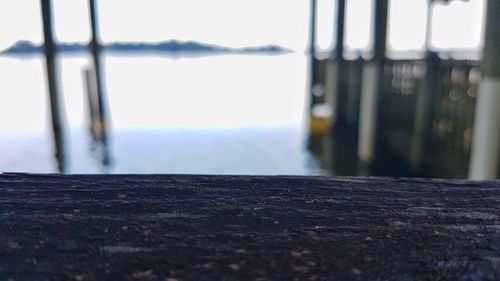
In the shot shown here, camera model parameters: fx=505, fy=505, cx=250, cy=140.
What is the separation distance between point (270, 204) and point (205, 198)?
24 cm

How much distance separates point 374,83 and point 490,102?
6.08m

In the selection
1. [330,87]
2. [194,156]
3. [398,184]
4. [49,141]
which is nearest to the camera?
[398,184]

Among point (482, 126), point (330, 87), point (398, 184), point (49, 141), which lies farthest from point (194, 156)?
point (398, 184)

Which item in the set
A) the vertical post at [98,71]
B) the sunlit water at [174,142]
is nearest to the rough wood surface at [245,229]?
the sunlit water at [174,142]

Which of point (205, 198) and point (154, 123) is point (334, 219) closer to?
point (205, 198)

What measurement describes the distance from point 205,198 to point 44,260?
0.64m

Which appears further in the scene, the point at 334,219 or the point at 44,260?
the point at 334,219

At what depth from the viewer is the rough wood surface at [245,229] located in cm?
129

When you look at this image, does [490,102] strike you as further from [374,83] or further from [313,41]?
[313,41]

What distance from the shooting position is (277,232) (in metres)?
1.54

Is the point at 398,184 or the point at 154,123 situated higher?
the point at 398,184

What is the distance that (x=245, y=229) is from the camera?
1543 mm

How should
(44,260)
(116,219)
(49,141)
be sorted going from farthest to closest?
(49,141) < (116,219) < (44,260)

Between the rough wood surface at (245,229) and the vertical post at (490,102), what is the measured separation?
397 cm
